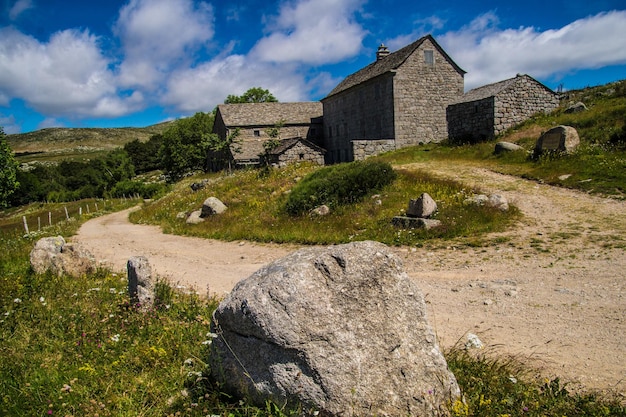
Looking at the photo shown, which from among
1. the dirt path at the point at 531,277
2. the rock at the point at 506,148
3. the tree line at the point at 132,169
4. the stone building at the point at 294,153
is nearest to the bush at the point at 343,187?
the dirt path at the point at 531,277

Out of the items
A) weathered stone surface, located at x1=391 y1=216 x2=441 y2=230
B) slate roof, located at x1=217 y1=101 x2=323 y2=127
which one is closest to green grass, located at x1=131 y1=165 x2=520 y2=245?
weathered stone surface, located at x1=391 y1=216 x2=441 y2=230

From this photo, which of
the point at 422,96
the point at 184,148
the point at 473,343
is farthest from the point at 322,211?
the point at 184,148

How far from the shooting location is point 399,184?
1714 centimetres

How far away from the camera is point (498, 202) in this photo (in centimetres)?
1348

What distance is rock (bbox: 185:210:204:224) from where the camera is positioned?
65.8 feet

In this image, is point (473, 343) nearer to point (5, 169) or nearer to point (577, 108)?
point (577, 108)

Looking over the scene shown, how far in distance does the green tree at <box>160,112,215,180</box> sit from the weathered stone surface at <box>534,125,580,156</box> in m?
56.2

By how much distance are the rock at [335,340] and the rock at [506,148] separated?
2024 cm

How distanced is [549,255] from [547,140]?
39.4ft

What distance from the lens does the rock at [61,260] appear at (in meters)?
10.1

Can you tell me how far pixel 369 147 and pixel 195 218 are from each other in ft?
51.2

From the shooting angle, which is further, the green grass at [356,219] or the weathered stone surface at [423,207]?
the weathered stone surface at [423,207]

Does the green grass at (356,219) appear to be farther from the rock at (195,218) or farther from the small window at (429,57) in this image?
the small window at (429,57)

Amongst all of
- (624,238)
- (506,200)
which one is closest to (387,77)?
(506,200)
